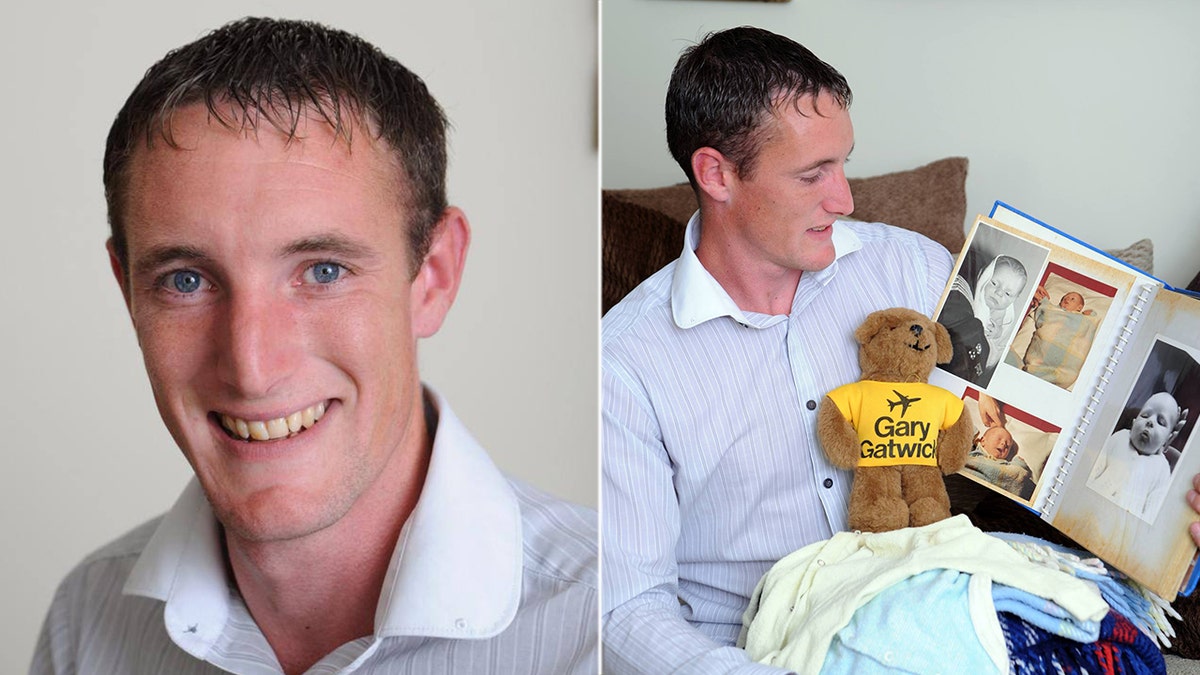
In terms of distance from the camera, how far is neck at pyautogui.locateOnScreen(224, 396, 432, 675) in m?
0.54

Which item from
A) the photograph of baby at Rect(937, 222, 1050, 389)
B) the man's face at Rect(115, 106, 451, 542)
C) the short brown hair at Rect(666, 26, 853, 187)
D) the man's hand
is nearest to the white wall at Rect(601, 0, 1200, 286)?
the short brown hair at Rect(666, 26, 853, 187)

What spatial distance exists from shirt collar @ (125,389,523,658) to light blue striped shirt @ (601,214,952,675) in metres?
0.30

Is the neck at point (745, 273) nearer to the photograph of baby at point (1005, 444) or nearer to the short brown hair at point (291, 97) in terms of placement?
the photograph of baby at point (1005, 444)

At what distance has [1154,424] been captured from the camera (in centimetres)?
90

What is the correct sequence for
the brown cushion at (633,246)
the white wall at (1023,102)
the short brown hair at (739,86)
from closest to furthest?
the short brown hair at (739,86), the brown cushion at (633,246), the white wall at (1023,102)

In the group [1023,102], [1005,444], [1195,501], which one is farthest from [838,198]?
[1023,102]

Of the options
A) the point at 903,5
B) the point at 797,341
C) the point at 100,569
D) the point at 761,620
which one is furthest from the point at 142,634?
the point at 903,5

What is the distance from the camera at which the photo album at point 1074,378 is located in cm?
88

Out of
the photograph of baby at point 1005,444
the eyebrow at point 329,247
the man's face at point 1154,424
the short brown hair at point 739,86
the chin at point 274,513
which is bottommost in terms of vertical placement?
the chin at point 274,513

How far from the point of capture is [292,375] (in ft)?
1.70

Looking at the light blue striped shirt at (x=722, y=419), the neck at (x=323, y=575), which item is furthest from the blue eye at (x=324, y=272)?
the light blue striped shirt at (x=722, y=419)

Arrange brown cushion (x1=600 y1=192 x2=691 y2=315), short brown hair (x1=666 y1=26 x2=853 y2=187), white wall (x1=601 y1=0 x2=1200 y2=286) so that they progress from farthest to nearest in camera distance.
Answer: white wall (x1=601 y1=0 x2=1200 y2=286) < brown cushion (x1=600 y1=192 x2=691 y2=315) < short brown hair (x1=666 y1=26 x2=853 y2=187)

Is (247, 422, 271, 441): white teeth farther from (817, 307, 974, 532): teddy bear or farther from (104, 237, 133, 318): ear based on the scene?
(817, 307, 974, 532): teddy bear

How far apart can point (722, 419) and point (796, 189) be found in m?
0.20
